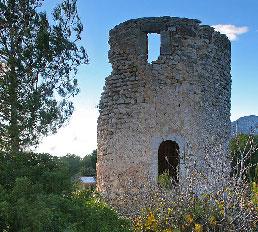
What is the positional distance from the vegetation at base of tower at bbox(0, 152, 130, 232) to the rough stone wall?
4.73 metres

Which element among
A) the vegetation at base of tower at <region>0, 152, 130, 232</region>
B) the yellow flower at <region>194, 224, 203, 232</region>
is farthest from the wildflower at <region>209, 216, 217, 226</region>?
the vegetation at base of tower at <region>0, 152, 130, 232</region>

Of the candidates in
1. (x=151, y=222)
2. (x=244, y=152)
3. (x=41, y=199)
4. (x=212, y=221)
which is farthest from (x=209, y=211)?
(x=41, y=199)

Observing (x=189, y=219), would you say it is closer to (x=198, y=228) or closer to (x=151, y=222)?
(x=198, y=228)

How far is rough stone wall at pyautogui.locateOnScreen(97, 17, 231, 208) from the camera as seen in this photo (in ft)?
30.4

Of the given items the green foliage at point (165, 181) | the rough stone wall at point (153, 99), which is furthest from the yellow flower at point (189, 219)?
the rough stone wall at point (153, 99)

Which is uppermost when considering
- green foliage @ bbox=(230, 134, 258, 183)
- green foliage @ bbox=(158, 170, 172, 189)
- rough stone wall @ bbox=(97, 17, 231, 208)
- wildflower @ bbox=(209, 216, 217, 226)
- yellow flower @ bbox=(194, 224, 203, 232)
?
rough stone wall @ bbox=(97, 17, 231, 208)

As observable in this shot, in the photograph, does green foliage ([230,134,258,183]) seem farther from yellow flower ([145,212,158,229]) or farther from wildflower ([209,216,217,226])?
yellow flower ([145,212,158,229])

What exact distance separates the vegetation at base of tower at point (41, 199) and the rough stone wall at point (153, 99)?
4732 millimetres

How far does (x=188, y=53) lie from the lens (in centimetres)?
962

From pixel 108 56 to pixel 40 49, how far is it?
1.82 m

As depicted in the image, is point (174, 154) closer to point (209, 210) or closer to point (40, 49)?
point (40, 49)

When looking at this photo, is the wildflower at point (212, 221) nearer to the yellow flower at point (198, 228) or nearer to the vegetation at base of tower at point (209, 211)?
the vegetation at base of tower at point (209, 211)

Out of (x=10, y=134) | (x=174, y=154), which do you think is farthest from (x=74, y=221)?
(x=174, y=154)

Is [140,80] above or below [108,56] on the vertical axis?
below
